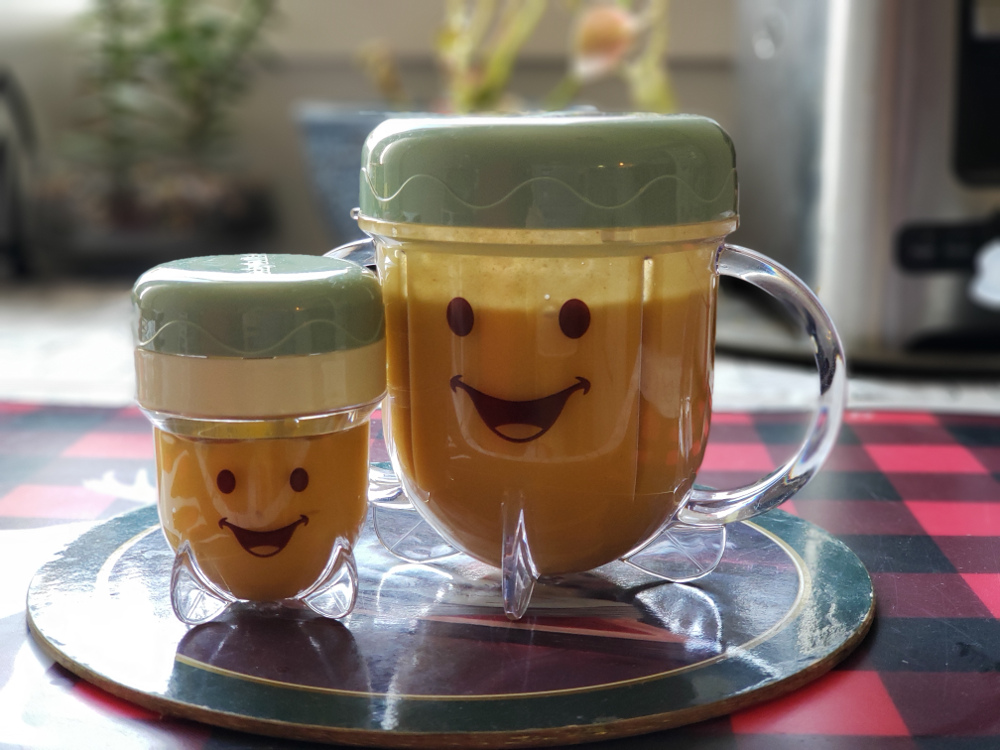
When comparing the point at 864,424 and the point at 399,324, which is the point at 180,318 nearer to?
the point at 399,324

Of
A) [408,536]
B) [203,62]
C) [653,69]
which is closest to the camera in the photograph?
[408,536]

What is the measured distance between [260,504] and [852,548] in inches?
9.5

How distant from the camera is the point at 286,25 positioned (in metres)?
1.26

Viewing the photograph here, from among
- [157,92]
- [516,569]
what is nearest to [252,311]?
[516,569]

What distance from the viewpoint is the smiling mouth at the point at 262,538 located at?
14.2 inches

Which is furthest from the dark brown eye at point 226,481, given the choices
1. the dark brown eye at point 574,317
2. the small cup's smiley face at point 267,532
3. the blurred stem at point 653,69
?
the blurred stem at point 653,69

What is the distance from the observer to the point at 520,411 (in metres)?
0.36

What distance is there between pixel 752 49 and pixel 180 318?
0.88 meters

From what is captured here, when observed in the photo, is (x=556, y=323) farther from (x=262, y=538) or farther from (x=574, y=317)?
(x=262, y=538)

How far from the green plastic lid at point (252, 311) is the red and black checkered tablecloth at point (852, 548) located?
7cm

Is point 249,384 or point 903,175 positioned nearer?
point 249,384

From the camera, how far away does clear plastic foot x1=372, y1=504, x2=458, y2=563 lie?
0.42 metres

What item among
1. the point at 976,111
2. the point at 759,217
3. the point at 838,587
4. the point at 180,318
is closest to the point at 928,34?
the point at 976,111

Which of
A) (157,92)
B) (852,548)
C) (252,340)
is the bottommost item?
(852,548)
